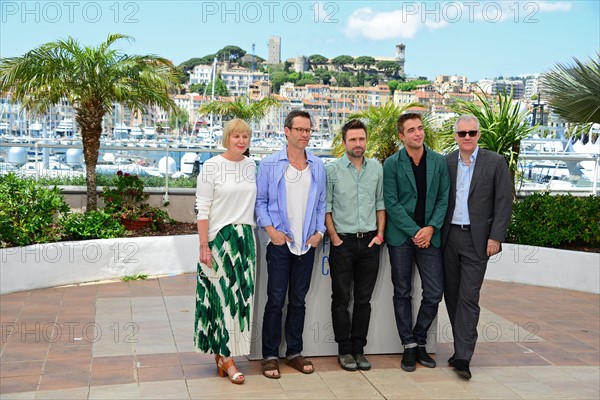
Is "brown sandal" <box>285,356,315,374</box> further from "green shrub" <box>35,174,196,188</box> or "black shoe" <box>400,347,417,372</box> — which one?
"green shrub" <box>35,174,196,188</box>

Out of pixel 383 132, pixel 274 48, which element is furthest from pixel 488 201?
pixel 274 48

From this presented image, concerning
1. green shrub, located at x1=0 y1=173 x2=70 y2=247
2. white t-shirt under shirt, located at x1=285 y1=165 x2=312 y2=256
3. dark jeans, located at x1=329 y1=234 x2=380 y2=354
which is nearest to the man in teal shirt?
dark jeans, located at x1=329 y1=234 x2=380 y2=354

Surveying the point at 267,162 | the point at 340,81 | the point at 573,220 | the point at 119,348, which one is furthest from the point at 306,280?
the point at 340,81

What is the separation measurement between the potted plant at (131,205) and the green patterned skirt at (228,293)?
4.84 metres

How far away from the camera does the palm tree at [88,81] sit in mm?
9672

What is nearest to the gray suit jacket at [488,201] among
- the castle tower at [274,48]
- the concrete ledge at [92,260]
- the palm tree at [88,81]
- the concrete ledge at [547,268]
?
the concrete ledge at [547,268]

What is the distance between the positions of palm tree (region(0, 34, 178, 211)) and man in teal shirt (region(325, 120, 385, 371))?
5.17m

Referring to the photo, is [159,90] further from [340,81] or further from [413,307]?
[340,81]

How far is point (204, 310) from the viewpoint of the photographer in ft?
17.2

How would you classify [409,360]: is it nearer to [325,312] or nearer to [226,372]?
[325,312]

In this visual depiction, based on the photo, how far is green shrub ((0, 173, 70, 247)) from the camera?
26.5 feet

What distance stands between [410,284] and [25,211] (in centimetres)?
461

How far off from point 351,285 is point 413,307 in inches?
20.8

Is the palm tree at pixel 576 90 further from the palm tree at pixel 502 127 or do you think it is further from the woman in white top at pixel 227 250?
the woman in white top at pixel 227 250
